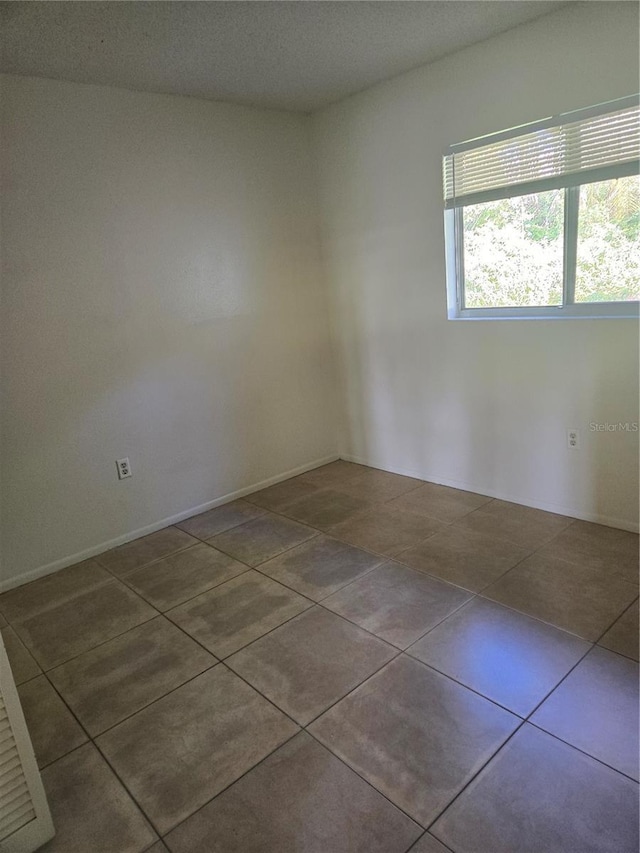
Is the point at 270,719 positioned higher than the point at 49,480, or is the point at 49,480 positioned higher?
the point at 49,480

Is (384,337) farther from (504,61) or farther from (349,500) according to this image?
(504,61)

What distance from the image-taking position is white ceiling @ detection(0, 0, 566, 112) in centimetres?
203

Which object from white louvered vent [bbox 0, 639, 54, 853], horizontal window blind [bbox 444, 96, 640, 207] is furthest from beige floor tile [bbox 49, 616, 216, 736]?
horizontal window blind [bbox 444, 96, 640, 207]

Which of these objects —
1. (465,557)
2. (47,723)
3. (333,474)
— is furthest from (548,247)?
(47,723)

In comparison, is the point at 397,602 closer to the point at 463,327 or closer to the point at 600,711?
the point at 600,711

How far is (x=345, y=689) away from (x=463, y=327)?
209 centimetres

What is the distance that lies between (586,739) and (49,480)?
2.58 m

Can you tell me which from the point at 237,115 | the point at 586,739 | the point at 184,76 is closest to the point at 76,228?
the point at 184,76

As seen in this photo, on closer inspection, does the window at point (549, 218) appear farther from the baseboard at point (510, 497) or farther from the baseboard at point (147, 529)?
the baseboard at point (147, 529)

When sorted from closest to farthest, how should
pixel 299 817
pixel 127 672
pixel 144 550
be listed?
pixel 299 817 → pixel 127 672 → pixel 144 550

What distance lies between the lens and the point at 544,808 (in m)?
1.37

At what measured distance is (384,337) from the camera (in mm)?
3561

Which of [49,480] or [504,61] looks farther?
[49,480]

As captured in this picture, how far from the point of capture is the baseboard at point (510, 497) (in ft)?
8.86
